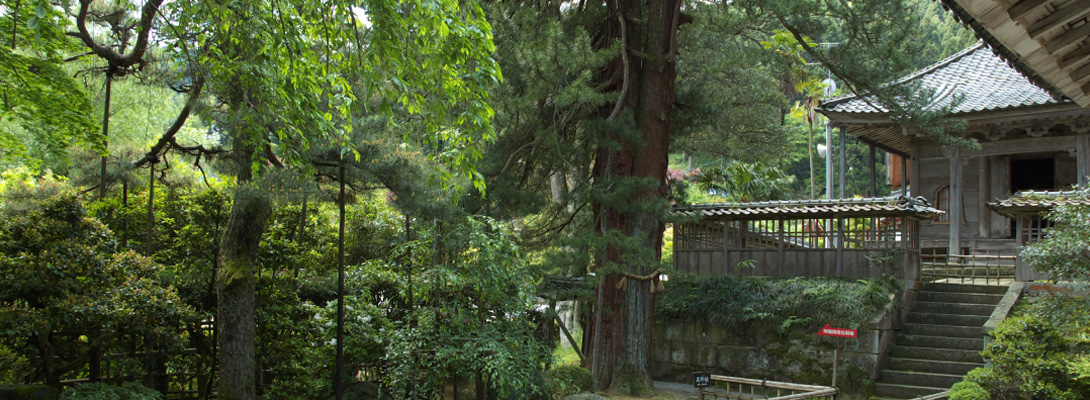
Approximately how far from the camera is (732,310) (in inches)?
535

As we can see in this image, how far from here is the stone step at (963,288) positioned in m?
14.2

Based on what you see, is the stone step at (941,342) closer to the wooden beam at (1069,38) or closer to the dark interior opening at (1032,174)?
the dark interior opening at (1032,174)

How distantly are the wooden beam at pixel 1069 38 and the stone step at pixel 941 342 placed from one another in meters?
10.4

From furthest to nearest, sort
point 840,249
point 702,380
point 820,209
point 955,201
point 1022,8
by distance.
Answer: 1. point 955,201
2. point 840,249
3. point 820,209
4. point 702,380
5. point 1022,8

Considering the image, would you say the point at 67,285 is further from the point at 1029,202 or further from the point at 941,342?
the point at 1029,202

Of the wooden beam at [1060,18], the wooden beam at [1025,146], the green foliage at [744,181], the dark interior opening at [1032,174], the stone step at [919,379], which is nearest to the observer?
the wooden beam at [1060,18]

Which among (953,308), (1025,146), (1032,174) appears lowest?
(953,308)

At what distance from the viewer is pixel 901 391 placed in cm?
1192

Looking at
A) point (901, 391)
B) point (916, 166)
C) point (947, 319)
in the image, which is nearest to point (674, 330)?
point (901, 391)

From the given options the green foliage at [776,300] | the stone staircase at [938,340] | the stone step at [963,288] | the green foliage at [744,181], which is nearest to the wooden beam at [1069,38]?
the stone staircase at [938,340]

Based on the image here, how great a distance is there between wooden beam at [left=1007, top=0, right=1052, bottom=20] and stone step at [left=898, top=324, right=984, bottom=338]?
11.2m

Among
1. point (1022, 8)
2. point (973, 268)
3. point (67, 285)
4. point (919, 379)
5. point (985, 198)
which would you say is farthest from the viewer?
point (985, 198)

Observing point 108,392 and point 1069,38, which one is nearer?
point 1069,38

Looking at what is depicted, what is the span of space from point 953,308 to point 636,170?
6.83m
